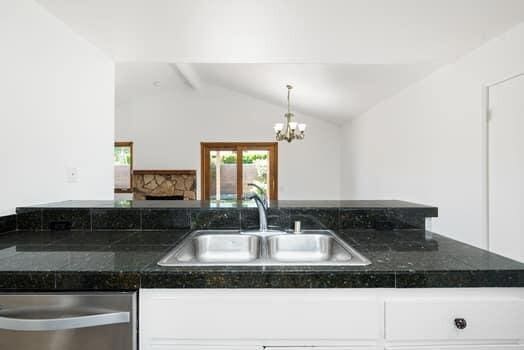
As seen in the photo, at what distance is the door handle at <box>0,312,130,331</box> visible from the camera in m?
0.84

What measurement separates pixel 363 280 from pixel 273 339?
319 millimetres

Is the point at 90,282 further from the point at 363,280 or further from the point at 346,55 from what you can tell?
the point at 346,55

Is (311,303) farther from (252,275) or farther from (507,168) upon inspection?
(507,168)

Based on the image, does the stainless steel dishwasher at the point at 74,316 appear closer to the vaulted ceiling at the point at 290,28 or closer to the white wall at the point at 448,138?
the vaulted ceiling at the point at 290,28

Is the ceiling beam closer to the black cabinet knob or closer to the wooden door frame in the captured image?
the wooden door frame

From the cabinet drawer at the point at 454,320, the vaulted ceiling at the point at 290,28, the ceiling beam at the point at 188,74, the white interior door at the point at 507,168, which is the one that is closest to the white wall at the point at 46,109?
the vaulted ceiling at the point at 290,28

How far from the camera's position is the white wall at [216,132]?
21.6 feet

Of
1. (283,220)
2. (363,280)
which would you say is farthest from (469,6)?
(363,280)

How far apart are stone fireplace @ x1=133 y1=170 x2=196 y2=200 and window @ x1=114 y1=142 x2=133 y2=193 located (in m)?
0.16

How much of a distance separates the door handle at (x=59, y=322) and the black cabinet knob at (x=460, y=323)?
973 millimetres

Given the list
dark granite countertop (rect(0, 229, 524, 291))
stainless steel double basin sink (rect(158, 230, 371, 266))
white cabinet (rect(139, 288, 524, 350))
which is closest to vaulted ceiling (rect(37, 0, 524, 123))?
stainless steel double basin sink (rect(158, 230, 371, 266))

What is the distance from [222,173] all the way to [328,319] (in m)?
5.89

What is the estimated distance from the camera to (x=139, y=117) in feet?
21.9

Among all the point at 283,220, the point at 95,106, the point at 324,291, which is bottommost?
the point at 324,291
